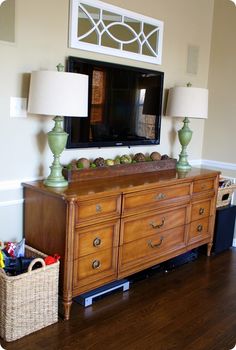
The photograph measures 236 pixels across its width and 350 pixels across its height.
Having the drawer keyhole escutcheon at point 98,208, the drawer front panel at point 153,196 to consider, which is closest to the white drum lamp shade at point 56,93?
the drawer keyhole escutcheon at point 98,208

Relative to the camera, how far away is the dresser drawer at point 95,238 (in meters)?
2.30

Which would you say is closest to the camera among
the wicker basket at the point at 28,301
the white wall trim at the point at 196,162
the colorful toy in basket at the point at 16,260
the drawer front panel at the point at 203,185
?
the wicker basket at the point at 28,301

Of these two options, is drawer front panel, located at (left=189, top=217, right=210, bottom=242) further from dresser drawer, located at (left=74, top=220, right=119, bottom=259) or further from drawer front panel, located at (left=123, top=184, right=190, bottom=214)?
dresser drawer, located at (left=74, top=220, right=119, bottom=259)

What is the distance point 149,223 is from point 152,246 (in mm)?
195

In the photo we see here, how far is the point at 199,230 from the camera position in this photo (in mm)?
3336

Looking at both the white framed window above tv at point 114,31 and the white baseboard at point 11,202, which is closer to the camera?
the white baseboard at point 11,202

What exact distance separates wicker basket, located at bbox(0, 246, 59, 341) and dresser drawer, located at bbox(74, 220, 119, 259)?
0.59 feet

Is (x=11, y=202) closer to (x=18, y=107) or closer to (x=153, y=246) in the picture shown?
(x=18, y=107)

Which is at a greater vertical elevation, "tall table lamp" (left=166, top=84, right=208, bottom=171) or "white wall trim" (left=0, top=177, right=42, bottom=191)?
"tall table lamp" (left=166, top=84, right=208, bottom=171)

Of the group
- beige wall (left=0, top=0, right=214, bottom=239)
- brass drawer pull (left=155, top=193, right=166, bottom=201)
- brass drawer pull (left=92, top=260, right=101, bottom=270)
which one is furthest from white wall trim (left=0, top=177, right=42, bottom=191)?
brass drawer pull (left=155, top=193, right=166, bottom=201)

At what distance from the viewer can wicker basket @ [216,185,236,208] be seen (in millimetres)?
3605

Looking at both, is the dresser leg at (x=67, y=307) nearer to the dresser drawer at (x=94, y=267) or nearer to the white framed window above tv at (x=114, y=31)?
the dresser drawer at (x=94, y=267)

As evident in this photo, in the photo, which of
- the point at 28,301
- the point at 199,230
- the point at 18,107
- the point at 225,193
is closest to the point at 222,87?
the point at 225,193

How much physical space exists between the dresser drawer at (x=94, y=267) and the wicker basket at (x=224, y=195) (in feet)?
4.78
